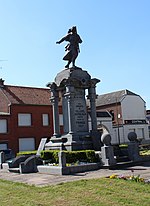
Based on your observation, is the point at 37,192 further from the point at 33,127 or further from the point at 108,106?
the point at 108,106

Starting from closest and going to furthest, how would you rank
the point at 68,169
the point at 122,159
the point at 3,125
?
the point at 68,169, the point at 122,159, the point at 3,125

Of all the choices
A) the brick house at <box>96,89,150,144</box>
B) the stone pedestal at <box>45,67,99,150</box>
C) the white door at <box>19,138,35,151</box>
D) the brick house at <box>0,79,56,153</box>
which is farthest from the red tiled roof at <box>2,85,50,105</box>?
the stone pedestal at <box>45,67,99,150</box>

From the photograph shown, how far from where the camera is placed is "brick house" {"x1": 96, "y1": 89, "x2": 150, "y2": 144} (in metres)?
49.8

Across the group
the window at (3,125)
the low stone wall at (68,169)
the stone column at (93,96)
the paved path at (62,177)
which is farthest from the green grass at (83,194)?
the window at (3,125)

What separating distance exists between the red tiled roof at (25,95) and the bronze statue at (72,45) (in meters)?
21.1

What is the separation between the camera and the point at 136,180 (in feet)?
29.7

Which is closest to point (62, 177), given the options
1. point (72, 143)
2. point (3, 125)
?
point (72, 143)

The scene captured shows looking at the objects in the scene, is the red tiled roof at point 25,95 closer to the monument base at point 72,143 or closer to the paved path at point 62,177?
the monument base at point 72,143

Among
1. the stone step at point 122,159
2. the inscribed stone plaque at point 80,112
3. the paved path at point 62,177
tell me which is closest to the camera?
the paved path at point 62,177

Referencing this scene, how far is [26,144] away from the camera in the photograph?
123ft

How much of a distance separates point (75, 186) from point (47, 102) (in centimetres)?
3291

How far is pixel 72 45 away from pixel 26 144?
72.5 feet

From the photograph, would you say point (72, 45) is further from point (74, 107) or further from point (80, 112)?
point (80, 112)

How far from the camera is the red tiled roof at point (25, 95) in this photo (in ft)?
128
